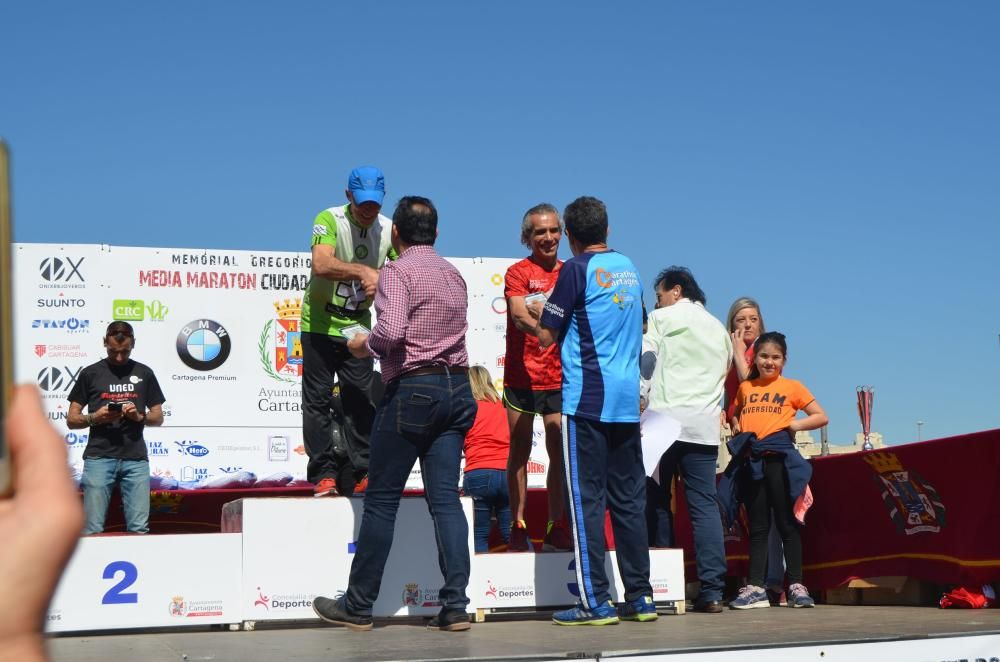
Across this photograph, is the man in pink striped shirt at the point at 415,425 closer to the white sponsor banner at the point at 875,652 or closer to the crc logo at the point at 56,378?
the white sponsor banner at the point at 875,652

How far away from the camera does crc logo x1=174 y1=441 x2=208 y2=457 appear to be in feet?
33.7

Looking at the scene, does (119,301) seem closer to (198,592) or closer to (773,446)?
(198,592)

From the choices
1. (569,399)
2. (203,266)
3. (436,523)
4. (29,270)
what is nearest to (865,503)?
(569,399)

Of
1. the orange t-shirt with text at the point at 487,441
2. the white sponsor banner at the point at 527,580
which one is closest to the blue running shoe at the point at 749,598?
the white sponsor banner at the point at 527,580

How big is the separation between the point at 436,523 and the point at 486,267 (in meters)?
6.77

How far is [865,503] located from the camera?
268 inches

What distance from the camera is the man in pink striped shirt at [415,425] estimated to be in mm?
4812

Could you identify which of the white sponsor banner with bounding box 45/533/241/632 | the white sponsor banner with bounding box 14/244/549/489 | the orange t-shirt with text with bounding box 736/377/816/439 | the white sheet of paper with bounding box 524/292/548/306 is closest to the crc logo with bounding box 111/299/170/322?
the white sponsor banner with bounding box 14/244/549/489

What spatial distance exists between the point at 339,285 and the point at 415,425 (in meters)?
1.04

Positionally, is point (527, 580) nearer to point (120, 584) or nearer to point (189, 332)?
point (120, 584)

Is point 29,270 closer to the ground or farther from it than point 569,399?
farther from it

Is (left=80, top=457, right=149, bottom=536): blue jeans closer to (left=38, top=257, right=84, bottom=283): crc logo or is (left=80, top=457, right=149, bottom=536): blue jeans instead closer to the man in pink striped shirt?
the man in pink striped shirt

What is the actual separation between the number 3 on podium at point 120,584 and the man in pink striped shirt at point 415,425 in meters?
0.91

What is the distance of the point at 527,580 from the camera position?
5680mm
